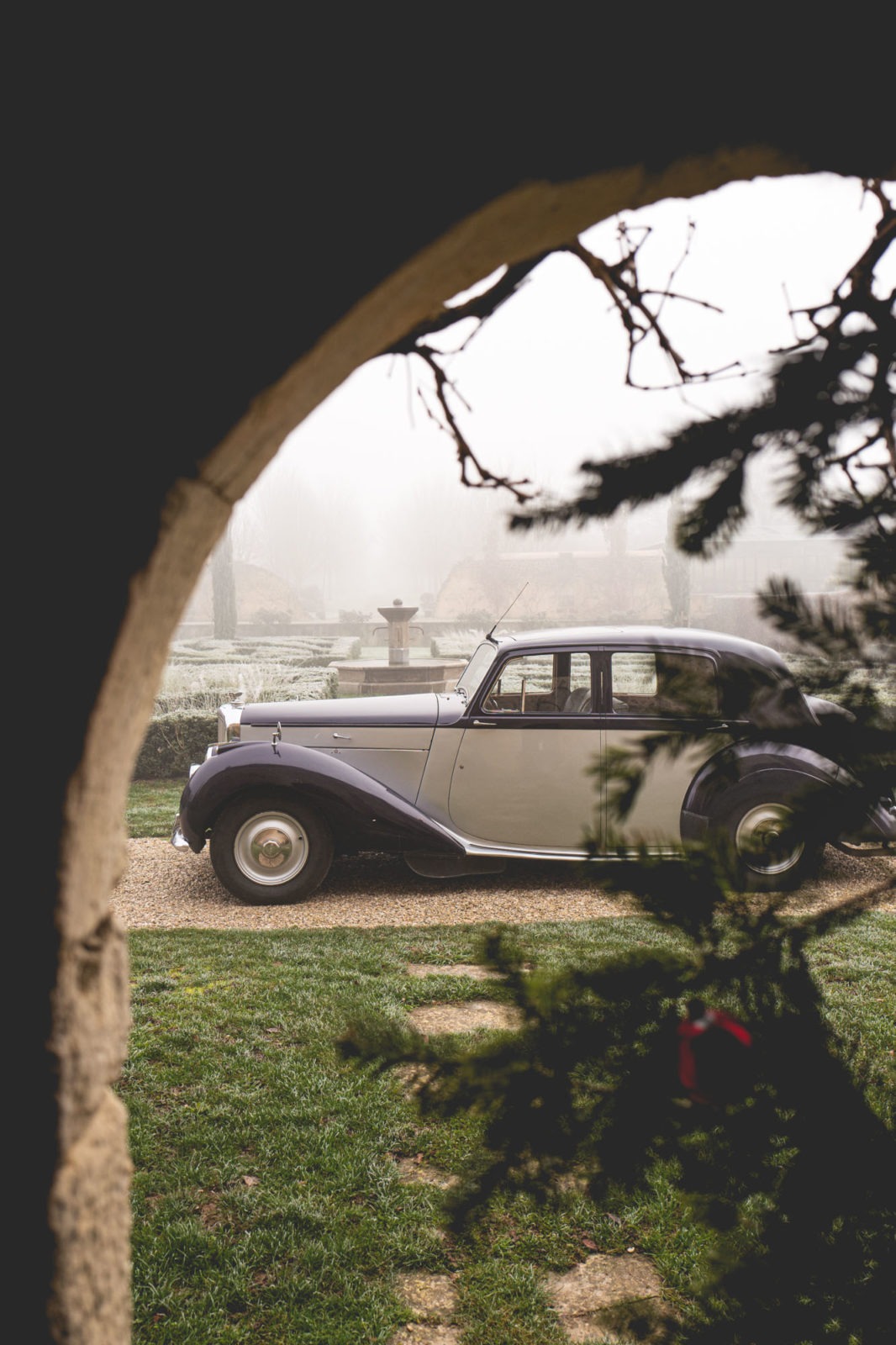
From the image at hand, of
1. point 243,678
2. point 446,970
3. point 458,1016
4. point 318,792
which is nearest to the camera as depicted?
point 458,1016

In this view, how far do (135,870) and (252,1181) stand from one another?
13.4ft

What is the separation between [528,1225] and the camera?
2770 mm

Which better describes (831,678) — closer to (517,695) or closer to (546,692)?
(517,695)

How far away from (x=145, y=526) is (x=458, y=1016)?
12.8ft

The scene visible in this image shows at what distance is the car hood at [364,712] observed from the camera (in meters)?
6.21

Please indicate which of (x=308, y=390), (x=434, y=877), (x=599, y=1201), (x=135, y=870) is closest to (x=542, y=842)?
(x=434, y=877)

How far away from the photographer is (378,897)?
6105mm

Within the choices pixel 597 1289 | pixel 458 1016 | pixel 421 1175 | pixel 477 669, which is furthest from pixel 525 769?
pixel 597 1289

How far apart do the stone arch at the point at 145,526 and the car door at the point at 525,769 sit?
207 inches

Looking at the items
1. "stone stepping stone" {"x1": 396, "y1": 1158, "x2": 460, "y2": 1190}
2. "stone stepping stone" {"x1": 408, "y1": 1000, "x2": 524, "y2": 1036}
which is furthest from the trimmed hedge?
"stone stepping stone" {"x1": 396, "y1": 1158, "x2": 460, "y2": 1190}

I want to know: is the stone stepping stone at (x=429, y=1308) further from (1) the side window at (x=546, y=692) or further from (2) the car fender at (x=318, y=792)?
(1) the side window at (x=546, y=692)

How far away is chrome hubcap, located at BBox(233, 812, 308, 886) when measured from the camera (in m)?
5.89

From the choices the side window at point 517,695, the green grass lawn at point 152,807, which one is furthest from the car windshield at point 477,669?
the green grass lawn at point 152,807

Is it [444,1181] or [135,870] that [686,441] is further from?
[135,870]
